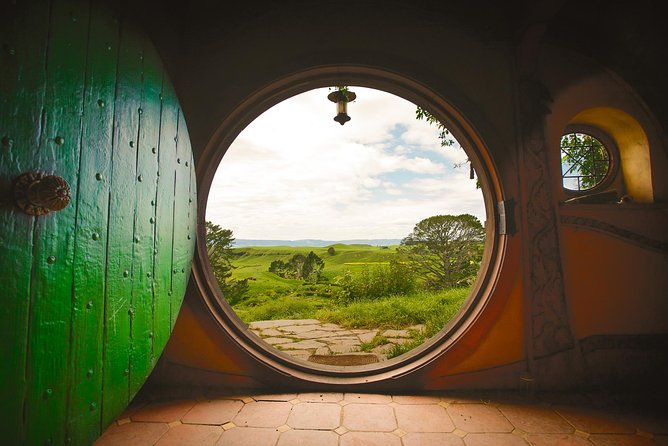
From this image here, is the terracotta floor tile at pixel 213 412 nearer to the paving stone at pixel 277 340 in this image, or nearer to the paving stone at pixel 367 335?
the paving stone at pixel 277 340

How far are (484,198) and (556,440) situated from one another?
1815mm

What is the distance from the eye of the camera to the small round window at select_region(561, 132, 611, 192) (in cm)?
299

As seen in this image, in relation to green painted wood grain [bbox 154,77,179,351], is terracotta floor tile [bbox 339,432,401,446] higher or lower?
lower

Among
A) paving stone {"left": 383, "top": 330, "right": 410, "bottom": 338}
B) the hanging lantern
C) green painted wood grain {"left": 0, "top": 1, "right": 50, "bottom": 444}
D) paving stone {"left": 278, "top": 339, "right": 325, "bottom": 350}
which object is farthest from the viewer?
paving stone {"left": 383, "top": 330, "right": 410, "bottom": 338}

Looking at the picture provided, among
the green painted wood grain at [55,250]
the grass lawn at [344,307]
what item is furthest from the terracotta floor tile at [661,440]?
the green painted wood grain at [55,250]

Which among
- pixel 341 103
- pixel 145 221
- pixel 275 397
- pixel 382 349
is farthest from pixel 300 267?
pixel 145 221

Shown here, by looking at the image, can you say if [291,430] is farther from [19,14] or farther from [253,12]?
[253,12]

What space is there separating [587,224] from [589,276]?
0.43 m

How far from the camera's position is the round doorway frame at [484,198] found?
8.40ft

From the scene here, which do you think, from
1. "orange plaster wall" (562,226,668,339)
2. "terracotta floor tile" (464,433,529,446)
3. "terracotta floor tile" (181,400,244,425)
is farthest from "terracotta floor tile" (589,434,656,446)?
"terracotta floor tile" (181,400,244,425)

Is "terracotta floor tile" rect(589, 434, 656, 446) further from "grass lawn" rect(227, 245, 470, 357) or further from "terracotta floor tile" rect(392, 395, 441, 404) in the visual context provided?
"grass lawn" rect(227, 245, 470, 357)

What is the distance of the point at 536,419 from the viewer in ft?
6.98

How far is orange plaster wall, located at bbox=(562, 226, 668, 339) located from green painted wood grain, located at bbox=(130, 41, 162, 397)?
3.05m

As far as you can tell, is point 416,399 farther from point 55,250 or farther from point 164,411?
point 55,250
